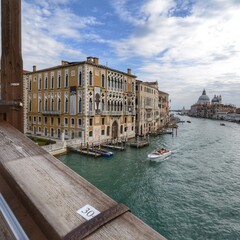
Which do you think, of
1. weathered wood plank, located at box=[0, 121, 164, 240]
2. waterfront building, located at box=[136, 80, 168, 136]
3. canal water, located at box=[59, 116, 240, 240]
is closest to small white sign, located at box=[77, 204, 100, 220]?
weathered wood plank, located at box=[0, 121, 164, 240]

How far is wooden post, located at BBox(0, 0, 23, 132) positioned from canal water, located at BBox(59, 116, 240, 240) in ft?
27.0

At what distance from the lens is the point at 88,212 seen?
3.40 ft

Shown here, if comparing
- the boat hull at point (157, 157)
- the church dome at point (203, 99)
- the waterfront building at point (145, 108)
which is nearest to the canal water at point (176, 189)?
the boat hull at point (157, 157)

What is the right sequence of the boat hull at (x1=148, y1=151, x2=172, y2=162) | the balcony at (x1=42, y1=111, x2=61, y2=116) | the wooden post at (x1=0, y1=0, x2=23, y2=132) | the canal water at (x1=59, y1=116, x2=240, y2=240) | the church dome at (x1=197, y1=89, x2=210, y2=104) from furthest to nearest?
1. the church dome at (x1=197, y1=89, x2=210, y2=104)
2. the balcony at (x1=42, y1=111, x2=61, y2=116)
3. the boat hull at (x1=148, y1=151, x2=172, y2=162)
4. the canal water at (x1=59, y1=116, x2=240, y2=240)
5. the wooden post at (x1=0, y1=0, x2=23, y2=132)

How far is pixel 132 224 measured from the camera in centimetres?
100

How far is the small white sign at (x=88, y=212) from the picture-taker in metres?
1.01

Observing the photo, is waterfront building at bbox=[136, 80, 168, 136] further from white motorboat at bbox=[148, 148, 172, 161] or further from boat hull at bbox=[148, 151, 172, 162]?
boat hull at bbox=[148, 151, 172, 162]

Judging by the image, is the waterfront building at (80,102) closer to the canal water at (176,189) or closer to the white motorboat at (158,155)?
the canal water at (176,189)

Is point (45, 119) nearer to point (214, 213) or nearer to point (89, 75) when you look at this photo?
point (89, 75)

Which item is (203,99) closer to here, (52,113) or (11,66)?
(52,113)

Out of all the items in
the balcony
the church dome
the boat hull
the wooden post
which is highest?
the church dome

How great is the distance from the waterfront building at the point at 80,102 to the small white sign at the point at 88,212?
945 inches

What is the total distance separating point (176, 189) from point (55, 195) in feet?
44.9

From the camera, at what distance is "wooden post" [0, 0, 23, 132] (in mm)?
2277
